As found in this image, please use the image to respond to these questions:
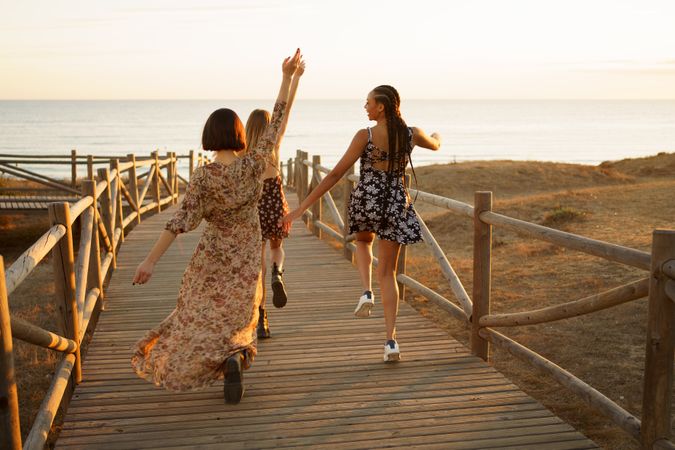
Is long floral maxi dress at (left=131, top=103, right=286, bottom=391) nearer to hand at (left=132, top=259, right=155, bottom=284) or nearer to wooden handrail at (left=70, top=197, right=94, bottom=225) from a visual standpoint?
hand at (left=132, top=259, right=155, bottom=284)

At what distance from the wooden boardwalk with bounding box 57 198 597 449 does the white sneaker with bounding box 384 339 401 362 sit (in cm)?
6

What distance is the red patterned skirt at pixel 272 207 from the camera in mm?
5645

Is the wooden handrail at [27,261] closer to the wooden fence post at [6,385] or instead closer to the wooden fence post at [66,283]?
the wooden fence post at [6,385]

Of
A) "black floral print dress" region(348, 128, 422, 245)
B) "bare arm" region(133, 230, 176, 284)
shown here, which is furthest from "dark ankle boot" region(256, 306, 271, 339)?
"bare arm" region(133, 230, 176, 284)

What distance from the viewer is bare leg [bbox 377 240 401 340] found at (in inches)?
187

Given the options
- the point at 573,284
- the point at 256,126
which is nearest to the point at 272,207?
the point at 256,126

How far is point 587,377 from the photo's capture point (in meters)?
5.95

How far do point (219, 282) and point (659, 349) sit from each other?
93.0 inches

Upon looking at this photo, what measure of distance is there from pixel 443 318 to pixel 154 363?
4514 mm

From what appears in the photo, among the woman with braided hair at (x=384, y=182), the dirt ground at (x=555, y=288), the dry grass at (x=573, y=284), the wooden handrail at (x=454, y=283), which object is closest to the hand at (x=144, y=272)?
the woman with braided hair at (x=384, y=182)

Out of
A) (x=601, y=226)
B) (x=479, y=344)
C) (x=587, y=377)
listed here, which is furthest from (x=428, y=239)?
(x=601, y=226)

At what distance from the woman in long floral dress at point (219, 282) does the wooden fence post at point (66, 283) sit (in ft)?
1.97

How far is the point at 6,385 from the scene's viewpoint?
9.71ft

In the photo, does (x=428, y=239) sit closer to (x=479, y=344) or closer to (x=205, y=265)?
(x=479, y=344)
